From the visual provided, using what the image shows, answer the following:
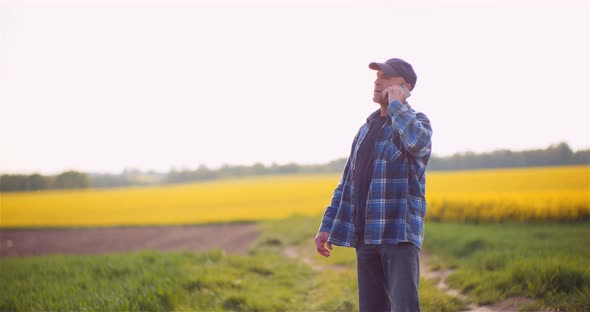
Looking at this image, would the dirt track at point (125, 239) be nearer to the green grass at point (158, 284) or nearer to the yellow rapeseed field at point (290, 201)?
the yellow rapeseed field at point (290, 201)

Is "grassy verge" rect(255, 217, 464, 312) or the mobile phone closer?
the mobile phone

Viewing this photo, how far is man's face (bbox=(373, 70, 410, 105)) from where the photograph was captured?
2.67 meters

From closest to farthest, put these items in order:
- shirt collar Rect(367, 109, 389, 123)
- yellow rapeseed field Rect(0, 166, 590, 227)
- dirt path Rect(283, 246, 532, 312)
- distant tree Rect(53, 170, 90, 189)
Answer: shirt collar Rect(367, 109, 389, 123), dirt path Rect(283, 246, 532, 312), yellow rapeseed field Rect(0, 166, 590, 227), distant tree Rect(53, 170, 90, 189)

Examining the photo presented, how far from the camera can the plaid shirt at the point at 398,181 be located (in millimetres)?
2418

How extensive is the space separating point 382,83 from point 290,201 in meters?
23.1

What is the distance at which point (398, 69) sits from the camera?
2.64 m

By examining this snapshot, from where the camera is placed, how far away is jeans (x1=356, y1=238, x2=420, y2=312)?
239 cm

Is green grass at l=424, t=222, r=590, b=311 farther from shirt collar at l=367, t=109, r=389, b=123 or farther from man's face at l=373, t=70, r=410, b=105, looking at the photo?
man's face at l=373, t=70, r=410, b=105

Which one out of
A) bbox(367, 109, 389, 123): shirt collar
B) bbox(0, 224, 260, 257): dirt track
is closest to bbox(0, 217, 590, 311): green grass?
bbox(367, 109, 389, 123): shirt collar

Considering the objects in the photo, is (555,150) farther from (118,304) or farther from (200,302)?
(118,304)

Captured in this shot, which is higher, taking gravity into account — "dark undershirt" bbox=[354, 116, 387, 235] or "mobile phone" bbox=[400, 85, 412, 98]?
"mobile phone" bbox=[400, 85, 412, 98]

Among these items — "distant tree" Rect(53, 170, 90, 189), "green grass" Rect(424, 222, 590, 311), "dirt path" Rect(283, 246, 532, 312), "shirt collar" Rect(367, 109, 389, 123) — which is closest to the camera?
"shirt collar" Rect(367, 109, 389, 123)

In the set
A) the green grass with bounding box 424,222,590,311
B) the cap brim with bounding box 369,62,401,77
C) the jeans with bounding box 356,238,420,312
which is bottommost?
the green grass with bounding box 424,222,590,311

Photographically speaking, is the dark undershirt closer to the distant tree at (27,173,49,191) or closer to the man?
the man
